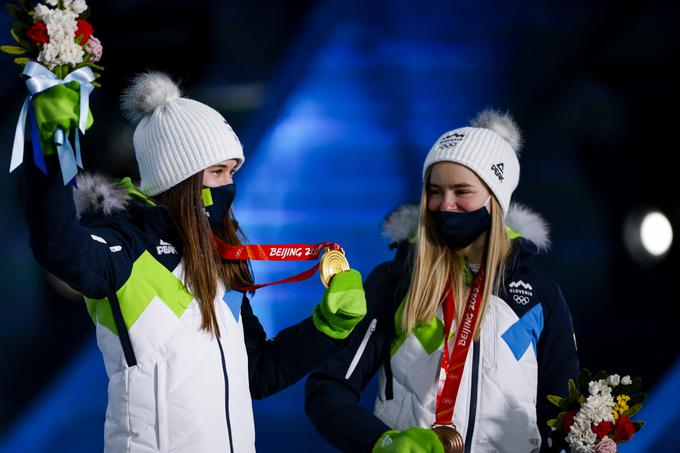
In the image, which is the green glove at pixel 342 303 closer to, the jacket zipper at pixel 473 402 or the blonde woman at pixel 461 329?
the blonde woman at pixel 461 329

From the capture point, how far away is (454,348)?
2.47 metres

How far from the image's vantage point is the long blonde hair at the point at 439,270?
8.29ft

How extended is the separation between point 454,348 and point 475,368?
8cm

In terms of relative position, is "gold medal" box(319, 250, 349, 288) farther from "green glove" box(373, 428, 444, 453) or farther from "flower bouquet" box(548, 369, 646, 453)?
"flower bouquet" box(548, 369, 646, 453)

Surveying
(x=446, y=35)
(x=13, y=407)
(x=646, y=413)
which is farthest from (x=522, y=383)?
(x=13, y=407)

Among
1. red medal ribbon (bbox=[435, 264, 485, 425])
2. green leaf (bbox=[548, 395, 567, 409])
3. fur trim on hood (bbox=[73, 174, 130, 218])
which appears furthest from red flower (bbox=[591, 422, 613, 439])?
fur trim on hood (bbox=[73, 174, 130, 218])

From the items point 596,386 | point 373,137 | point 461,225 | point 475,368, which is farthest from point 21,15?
point 373,137

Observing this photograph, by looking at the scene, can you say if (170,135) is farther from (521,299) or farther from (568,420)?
(568,420)

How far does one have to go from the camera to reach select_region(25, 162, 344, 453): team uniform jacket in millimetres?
1982

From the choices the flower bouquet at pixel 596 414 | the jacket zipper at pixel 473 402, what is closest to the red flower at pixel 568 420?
the flower bouquet at pixel 596 414

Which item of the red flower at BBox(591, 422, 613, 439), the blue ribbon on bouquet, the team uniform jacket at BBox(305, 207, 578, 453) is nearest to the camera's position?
the blue ribbon on bouquet

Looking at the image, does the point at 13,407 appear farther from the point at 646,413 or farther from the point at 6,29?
the point at 646,413

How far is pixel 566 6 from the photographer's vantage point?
3852 millimetres

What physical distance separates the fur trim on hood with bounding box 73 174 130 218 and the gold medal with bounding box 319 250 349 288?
468mm
